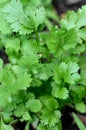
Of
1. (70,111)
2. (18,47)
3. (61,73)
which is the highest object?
(18,47)

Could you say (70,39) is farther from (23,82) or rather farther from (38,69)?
(23,82)

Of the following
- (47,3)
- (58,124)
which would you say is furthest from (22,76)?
(47,3)

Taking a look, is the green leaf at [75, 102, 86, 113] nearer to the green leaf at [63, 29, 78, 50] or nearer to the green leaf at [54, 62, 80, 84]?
the green leaf at [54, 62, 80, 84]

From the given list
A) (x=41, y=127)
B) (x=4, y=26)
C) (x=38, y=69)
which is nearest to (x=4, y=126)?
(x=41, y=127)

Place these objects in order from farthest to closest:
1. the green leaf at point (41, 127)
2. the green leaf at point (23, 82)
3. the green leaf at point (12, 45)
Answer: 1. the green leaf at point (12, 45)
2. the green leaf at point (41, 127)
3. the green leaf at point (23, 82)

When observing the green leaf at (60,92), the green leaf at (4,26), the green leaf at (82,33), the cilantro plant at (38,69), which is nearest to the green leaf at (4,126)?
the cilantro plant at (38,69)

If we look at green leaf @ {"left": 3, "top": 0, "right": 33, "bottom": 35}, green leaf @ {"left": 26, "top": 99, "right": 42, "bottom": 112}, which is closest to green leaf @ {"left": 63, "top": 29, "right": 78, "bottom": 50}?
green leaf @ {"left": 3, "top": 0, "right": 33, "bottom": 35}

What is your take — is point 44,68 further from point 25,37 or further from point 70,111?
point 70,111

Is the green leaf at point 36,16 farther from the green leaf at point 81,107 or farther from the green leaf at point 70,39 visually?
the green leaf at point 81,107
